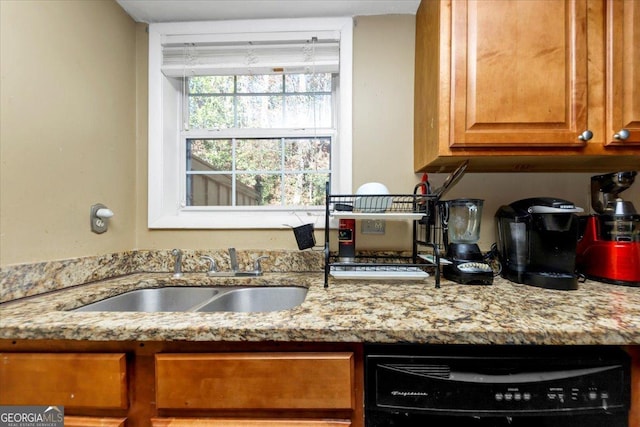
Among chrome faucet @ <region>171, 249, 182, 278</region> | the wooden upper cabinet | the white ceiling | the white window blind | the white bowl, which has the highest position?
the white ceiling

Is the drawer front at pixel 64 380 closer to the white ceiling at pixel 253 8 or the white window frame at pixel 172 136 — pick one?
the white window frame at pixel 172 136

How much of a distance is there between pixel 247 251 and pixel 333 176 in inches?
22.5

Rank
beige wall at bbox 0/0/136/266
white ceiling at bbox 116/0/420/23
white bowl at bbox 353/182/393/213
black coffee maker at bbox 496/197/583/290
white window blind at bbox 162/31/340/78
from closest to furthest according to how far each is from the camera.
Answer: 1. beige wall at bbox 0/0/136/266
2. black coffee maker at bbox 496/197/583/290
3. white bowl at bbox 353/182/393/213
4. white ceiling at bbox 116/0/420/23
5. white window blind at bbox 162/31/340/78

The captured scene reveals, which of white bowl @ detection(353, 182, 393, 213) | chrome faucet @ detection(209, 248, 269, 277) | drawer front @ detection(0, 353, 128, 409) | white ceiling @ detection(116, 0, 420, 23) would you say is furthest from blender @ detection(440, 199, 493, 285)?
drawer front @ detection(0, 353, 128, 409)

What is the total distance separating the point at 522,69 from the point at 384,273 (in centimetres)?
86

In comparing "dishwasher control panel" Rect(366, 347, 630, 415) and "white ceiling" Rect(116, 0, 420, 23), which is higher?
"white ceiling" Rect(116, 0, 420, 23)

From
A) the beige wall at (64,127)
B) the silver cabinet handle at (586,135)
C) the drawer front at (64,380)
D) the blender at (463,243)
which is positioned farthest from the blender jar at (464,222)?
the beige wall at (64,127)

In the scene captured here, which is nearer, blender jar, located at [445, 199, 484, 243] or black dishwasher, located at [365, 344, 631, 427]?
black dishwasher, located at [365, 344, 631, 427]

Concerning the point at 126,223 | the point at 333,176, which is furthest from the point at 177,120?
the point at 333,176

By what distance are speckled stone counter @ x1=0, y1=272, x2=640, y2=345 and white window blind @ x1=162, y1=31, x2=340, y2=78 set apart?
1109 mm

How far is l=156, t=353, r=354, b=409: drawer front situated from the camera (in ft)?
2.17

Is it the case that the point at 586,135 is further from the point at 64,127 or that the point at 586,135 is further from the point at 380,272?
the point at 64,127

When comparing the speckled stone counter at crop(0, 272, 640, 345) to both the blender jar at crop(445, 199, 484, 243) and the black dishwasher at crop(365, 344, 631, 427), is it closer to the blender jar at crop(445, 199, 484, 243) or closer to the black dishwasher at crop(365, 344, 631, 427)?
the black dishwasher at crop(365, 344, 631, 427)

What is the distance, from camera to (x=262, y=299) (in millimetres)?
1176
